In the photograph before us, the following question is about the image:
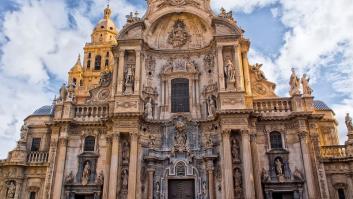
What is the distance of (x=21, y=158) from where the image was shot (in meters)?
22.0

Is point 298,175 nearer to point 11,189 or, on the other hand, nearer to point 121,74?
point 121,74

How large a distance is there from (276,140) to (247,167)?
3117 millimetres

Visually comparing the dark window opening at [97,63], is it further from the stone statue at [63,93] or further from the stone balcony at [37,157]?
the stone balcony at [37,157]

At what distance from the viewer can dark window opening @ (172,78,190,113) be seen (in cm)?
2338

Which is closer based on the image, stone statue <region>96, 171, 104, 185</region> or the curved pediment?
stone statue <region>96, 171, 104, 185</region>

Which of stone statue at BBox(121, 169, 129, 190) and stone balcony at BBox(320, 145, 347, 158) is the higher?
stone balcony at BBox(320, 145, 347, 158)

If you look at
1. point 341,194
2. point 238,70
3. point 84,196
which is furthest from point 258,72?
point 84,196

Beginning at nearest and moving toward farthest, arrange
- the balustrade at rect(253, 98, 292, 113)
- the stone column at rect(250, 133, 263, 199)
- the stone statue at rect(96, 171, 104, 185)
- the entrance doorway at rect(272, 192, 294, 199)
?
the stone column at rect(250, 133, 263, 199) → the entrance doorway at rect(272, 192, 294, 199) → the stone statue at rect(96, 171, 104, 185) → the balustrade at rect(253, 98, 292, 113)

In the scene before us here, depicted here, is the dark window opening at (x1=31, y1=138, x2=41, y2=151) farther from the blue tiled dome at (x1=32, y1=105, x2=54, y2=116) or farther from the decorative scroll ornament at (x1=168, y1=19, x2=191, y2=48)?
the decorative scroll ornament at (x1=168, y1=19, x2=191, y2=48)

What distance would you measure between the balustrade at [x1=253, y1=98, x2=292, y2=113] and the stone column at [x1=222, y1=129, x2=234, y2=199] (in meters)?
2.92

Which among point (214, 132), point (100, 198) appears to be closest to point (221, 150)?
point (214, 132)

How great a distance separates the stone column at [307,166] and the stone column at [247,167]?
308 centimetres

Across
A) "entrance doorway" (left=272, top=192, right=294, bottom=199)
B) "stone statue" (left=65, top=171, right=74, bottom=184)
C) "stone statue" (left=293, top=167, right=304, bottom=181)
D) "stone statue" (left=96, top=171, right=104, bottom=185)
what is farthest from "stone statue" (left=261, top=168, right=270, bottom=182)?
"stone statue" (left=65, top=171, right=74, bottom=184)

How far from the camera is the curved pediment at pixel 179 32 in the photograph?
25.2 metres
